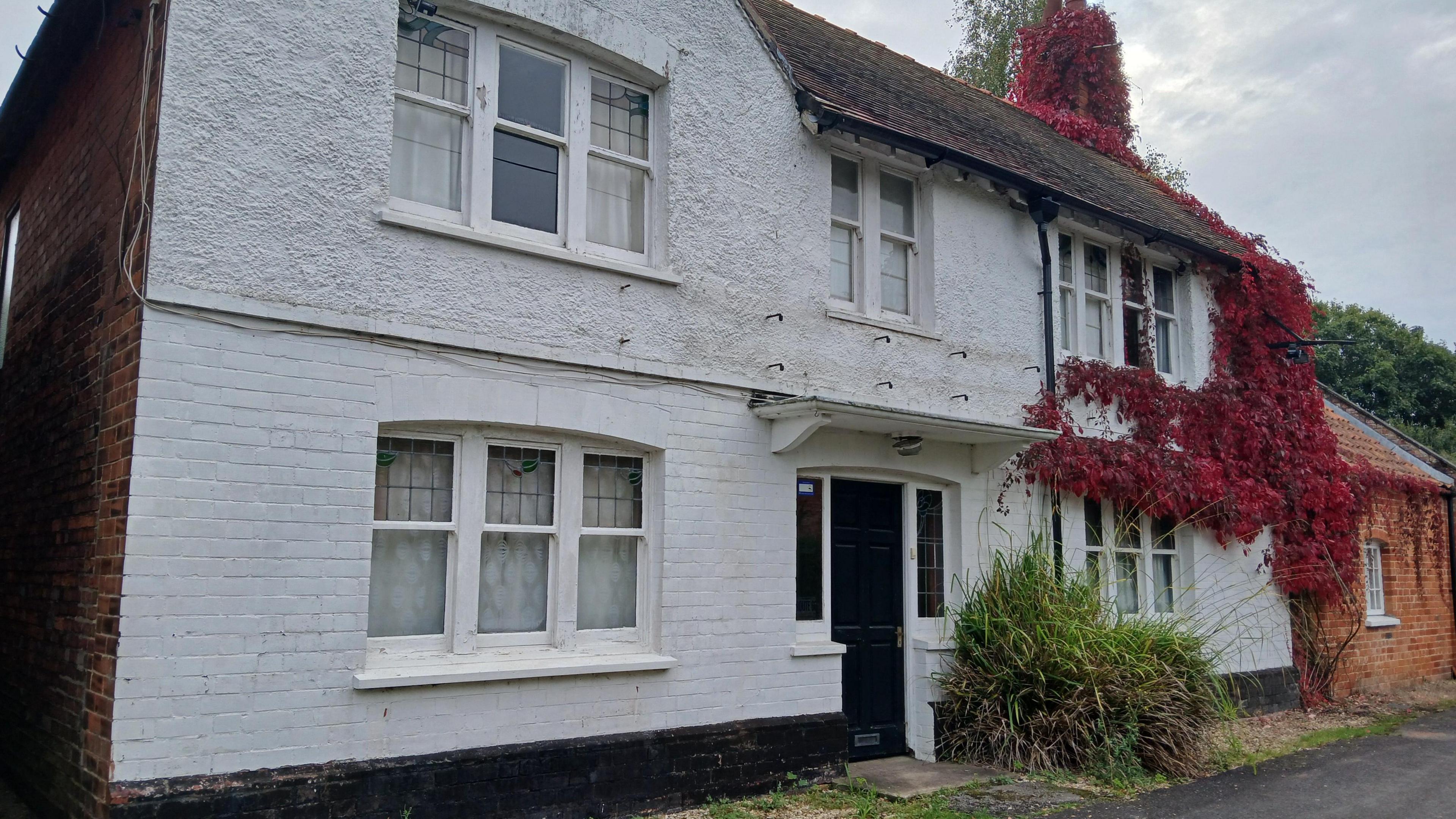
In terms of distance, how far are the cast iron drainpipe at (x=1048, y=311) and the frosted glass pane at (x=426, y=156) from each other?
20.1 ft

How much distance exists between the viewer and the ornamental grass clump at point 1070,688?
29.2 ft

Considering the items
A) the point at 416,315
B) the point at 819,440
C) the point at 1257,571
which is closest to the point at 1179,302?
the point at 1257,571

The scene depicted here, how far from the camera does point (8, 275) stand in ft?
32.7

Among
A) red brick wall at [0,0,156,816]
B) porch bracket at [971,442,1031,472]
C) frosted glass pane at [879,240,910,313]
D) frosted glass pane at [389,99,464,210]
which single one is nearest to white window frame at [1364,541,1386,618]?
porch bracket at [971,442,1031,472]

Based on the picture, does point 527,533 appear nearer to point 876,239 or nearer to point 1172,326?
point 876,239

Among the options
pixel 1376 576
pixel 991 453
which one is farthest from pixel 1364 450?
pixel 991 453

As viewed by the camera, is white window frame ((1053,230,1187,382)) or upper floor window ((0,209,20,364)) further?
white window frame ((1053,230,1187,382))

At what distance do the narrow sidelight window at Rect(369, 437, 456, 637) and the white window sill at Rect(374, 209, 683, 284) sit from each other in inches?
52.1

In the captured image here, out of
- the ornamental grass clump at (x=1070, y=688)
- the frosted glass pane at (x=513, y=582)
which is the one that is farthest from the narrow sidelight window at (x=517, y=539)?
the ornamental grass clump at (x=1070, y=688)

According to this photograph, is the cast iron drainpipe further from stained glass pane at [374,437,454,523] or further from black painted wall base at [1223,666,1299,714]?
stained glass pane at [374,437,454,523]

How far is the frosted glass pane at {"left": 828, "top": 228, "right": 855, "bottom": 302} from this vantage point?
955 cm

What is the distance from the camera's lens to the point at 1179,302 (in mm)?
13188

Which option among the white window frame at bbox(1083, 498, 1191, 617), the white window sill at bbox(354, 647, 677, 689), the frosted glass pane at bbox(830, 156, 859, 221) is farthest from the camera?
the white window frame at bbox(1083, 498, 1191, 617)

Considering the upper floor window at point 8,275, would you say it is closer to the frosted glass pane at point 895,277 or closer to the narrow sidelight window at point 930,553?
the frosted glass pane at point 895,277
